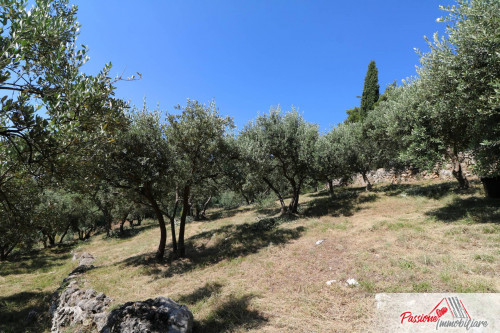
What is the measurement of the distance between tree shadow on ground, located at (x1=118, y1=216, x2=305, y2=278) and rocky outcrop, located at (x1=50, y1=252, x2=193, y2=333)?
3877mm

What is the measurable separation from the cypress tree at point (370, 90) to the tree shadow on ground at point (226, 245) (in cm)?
4478

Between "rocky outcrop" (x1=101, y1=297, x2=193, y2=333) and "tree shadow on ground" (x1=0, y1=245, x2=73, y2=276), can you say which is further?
"tree shadow on ground" (x1=0, y1=245, x2=73, y2=276)

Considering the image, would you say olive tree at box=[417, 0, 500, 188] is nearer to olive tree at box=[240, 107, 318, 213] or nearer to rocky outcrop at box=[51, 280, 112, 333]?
olive tree at box=[240, 107, 318, 213]

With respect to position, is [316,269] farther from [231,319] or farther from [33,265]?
[33,265]

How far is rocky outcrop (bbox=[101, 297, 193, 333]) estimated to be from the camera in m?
6.23

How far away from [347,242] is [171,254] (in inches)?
499

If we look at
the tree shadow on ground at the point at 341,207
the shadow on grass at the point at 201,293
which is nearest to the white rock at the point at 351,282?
the shadow on grass at the point at 201,293

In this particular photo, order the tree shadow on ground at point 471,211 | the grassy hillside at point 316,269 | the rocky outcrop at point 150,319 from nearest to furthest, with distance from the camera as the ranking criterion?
the rocky outcrop at point 150,319 < the grassy hillside at point 316,269 < the tree shadow on ground at point 471,211

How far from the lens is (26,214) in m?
9.34

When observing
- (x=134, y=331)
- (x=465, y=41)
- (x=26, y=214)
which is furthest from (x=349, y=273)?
(x=26, y=214)

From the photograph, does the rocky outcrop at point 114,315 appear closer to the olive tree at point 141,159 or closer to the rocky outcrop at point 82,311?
the rocky outcrop at point 82,311

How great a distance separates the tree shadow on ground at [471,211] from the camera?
12052 millimetres

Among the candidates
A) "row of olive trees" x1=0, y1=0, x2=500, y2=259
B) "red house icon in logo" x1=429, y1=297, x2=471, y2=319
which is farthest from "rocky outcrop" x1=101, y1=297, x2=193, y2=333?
"red house icon in logo" x1=429, y1=297, x2=471, y2=319

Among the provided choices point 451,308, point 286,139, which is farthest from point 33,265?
point 451,308
